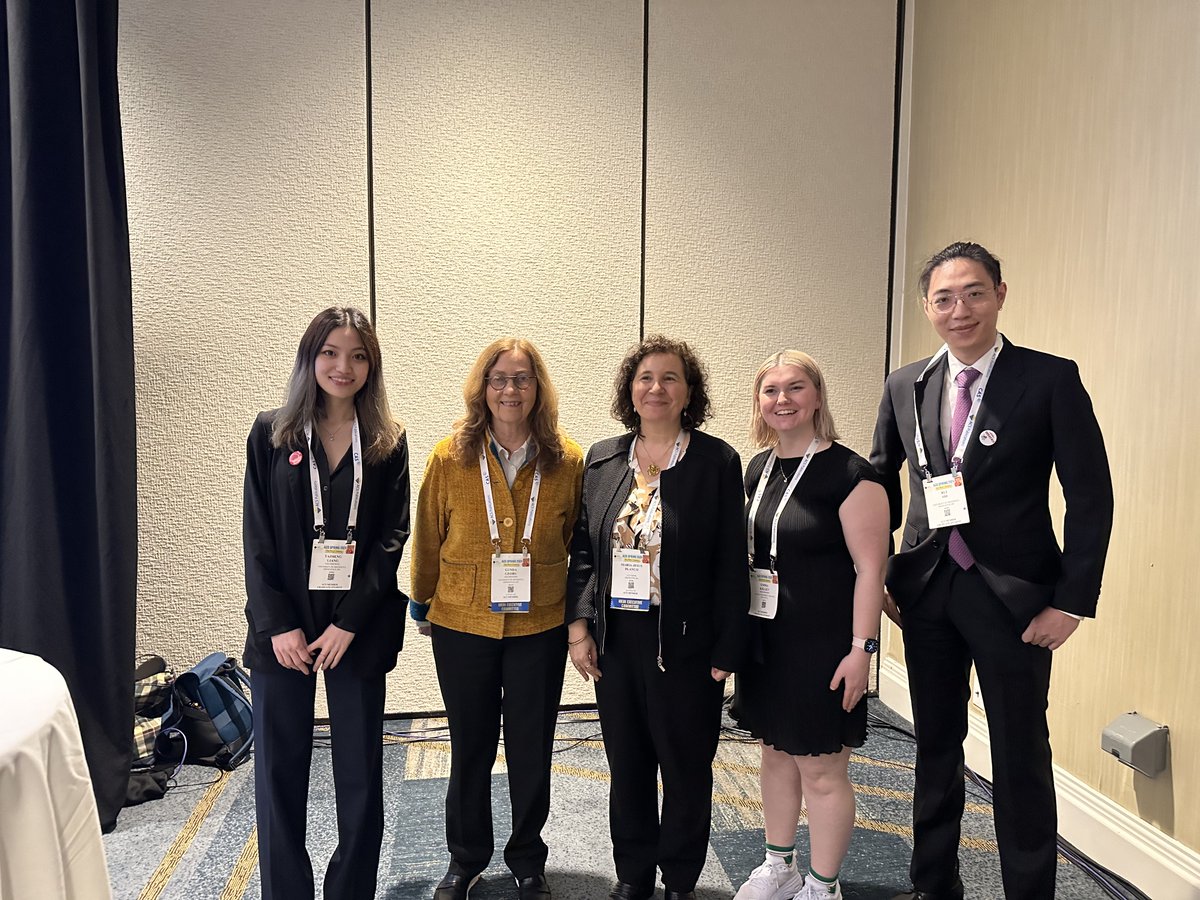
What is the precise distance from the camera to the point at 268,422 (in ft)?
6.35

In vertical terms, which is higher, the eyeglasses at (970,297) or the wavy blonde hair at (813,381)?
the eyeglasses at (970,297)

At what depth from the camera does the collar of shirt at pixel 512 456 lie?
82.9 inches

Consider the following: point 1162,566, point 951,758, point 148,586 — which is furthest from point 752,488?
point 148,586

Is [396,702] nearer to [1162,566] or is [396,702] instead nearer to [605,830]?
[605,830]

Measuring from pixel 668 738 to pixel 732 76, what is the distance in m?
2.89

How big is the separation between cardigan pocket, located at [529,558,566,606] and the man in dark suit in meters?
0.90

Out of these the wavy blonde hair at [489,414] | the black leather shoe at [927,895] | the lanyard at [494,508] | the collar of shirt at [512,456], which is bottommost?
the black leather shoe at [927,895]

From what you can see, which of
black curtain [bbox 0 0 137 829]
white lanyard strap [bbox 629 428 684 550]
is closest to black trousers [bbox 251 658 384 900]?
white lanyard strap [bbox 629 428 684 550]

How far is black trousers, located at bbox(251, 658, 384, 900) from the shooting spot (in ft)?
6.19

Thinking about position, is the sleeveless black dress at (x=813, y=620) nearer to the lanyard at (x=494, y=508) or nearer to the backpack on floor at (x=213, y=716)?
the lanyard at (x=494, y=508)

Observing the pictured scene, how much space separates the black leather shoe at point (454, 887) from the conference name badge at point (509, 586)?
754 millimetres

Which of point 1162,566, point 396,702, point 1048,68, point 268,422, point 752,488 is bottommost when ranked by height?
point 396,702

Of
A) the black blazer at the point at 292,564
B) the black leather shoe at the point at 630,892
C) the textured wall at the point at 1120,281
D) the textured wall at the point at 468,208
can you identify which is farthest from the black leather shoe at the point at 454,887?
the textured wall at the point at 1120,281

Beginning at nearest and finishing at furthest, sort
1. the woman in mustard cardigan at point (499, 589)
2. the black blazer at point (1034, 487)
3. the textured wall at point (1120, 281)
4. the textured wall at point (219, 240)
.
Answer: the black blazer at point (1034, 487) → the woman in mustard cardigan at point (499, 589) → the textured wall at point (1120, 281) → the textured wall at point (219, 240)
